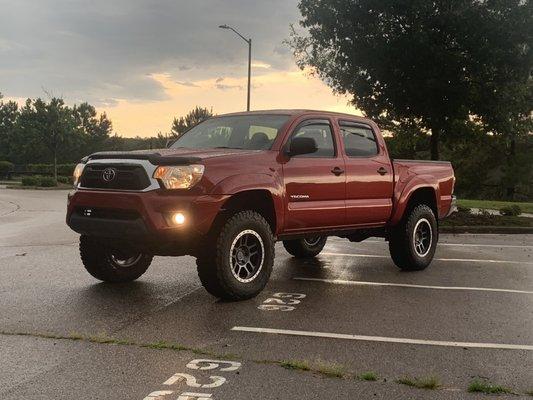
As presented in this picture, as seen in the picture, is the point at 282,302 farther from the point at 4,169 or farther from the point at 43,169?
the point at 4,169

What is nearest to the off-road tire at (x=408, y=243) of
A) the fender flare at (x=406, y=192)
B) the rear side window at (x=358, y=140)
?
the fender flare at (x=406, y=192)

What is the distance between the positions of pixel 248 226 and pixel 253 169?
0.62m

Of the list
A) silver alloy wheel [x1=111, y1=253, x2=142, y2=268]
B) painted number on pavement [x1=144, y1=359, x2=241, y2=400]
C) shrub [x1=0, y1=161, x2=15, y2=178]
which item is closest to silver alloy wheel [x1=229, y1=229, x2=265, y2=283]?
silver alloy wheel [x1=111, y1=253, x2=142, y2=268]

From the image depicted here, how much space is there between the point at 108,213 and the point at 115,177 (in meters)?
0.39

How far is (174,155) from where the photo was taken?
6652 millimetres

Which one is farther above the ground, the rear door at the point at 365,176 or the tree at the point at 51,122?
the tree at the point at 51,122

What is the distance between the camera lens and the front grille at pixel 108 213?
6398 mm

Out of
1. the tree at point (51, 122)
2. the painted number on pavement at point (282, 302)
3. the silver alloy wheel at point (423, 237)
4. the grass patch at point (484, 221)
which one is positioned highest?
the tree at point (51, 122)

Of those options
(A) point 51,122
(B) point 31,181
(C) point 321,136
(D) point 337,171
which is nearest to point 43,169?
(A) point 51,122

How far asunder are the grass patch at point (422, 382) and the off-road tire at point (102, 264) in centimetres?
432

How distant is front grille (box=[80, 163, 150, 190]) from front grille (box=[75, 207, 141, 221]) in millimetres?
244

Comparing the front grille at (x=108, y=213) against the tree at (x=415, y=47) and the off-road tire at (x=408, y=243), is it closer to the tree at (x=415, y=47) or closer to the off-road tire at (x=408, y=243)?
the off-road tire at (x=408, y=243)

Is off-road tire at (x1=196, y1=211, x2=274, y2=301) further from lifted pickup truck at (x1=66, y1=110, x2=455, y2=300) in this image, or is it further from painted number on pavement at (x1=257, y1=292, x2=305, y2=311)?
painted number on pavement at (x1=257, y1=292, x2=305, y2=311)

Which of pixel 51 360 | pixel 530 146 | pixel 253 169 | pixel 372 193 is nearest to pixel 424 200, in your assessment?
pixel 372 193
